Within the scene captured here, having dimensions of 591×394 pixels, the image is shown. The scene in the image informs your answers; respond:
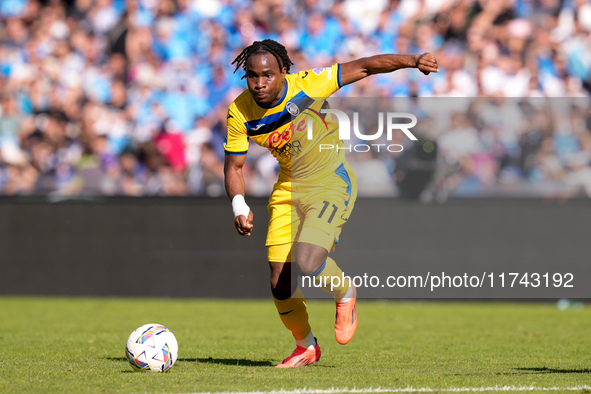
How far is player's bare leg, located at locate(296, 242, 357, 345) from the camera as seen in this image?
7199mm

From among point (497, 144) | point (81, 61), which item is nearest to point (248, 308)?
point (497, 144)

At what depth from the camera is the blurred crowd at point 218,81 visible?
42.3ft

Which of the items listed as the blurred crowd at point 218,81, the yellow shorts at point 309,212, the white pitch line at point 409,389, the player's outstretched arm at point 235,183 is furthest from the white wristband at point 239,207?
the blurred crowd at point 218,81

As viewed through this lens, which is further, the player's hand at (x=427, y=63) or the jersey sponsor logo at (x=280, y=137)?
the jersey sponsor logo at (x=280, y=137)

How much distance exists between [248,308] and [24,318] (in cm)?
330

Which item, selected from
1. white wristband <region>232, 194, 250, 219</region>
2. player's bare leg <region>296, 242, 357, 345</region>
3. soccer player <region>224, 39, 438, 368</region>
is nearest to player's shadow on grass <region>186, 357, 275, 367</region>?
soccer player <region>224, 39, 438, 368</region>

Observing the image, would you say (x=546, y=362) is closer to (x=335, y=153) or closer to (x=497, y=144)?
(x=335, y=153)

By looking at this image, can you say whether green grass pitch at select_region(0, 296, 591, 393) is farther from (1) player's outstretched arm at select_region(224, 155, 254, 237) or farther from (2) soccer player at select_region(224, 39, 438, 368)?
(1) player's outstretched arm at select_region(224, 155, 254, 237)

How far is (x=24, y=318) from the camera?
11.9m

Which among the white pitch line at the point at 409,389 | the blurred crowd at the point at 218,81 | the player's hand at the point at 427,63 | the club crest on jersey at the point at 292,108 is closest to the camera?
the white pitch line at the point at 409,389

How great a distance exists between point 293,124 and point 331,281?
1365 millimetres

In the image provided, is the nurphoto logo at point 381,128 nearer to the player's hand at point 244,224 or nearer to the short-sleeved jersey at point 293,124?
the short-sleeved jersey at point 293,124

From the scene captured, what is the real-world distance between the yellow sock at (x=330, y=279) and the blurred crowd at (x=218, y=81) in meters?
5.36

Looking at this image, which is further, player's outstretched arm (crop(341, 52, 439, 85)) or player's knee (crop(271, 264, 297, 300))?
player's knee (crop(271, 264, 297, 300))
